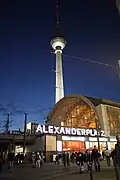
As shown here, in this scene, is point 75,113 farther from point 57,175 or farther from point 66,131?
point 57,175

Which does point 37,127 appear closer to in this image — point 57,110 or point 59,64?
point 57,110

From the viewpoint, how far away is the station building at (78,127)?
37.7m

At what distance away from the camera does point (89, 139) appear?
1661 inches

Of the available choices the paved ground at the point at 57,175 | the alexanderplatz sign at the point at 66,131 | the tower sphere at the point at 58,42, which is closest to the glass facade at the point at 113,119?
the alexanderplatz sign at the point at 66,131

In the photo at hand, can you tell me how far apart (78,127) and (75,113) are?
28.4 feet

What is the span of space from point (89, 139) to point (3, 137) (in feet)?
59.0

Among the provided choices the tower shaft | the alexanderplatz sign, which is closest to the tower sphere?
the tower shaft

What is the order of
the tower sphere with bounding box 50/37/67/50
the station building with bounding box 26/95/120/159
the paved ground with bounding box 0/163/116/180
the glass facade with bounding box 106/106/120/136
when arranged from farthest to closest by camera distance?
the tower sphere with bounding box 50/37/67/50 < the glass facade with bounding box 106/106/120/136 < the station building with bounding box 26/95/120/159 < the paved ground with bounding box 0/163/116/180

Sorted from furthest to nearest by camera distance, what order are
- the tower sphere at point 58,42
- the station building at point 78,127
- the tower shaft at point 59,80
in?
the tower sphere at point 58,42, the tower shaft at point 59,80, the station building at point 78,127

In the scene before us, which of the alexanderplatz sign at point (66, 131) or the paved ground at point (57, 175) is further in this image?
the alexanderplatz sign at point (66, 131)

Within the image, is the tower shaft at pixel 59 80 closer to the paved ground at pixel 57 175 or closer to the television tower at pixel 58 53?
the television tower at pixel 58 53

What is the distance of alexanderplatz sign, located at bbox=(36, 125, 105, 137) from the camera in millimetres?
37062

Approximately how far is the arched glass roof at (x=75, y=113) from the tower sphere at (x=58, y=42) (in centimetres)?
5560

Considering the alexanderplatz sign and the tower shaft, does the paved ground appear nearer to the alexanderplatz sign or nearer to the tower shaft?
the alexanderplatz sign
